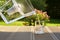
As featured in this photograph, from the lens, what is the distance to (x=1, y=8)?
13.6ft

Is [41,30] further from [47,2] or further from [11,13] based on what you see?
[47,2]

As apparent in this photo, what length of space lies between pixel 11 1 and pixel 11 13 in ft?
0.65

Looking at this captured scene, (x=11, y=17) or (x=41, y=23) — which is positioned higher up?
(x=11, y=17)

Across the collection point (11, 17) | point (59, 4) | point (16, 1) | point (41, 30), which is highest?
point (16, 1)

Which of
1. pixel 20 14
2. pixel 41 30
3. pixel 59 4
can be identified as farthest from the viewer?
pixel 59 4

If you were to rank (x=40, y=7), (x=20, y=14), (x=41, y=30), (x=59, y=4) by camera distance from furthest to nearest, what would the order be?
(x=59, y=4), (x=40, y=7), (x=41, y=30), (x=20, y=14)

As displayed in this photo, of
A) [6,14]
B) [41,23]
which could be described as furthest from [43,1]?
[6,14]

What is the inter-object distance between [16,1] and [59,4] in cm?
3268

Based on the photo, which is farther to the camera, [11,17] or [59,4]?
[59,4]

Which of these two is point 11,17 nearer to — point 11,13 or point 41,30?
point 11,13

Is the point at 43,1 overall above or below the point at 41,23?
below

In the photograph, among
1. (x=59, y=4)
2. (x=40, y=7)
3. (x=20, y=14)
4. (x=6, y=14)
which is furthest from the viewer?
(x=59, y=4)

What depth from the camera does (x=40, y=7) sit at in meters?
34.1

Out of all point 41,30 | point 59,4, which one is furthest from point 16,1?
point 59,4
